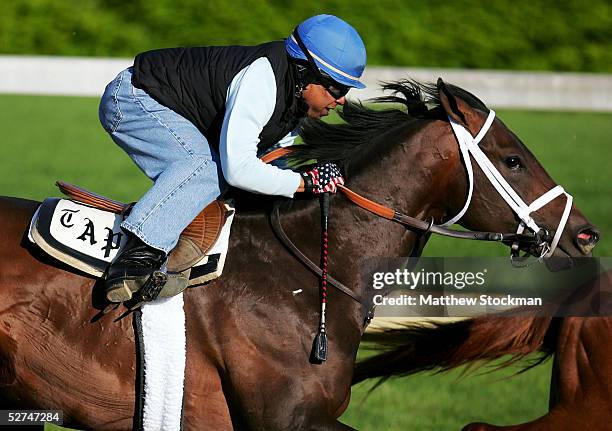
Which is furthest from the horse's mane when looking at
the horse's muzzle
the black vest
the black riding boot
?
the black riding boot

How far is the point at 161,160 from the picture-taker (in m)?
3.98

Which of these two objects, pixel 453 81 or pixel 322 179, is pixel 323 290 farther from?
pixel 453 81

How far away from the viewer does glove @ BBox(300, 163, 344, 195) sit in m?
3.91

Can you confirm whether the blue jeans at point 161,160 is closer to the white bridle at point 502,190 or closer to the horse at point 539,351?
the white bridle at point 502,190

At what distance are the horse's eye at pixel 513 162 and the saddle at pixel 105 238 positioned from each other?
1.09m

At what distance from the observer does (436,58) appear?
773 inches

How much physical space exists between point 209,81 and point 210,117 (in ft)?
0.47

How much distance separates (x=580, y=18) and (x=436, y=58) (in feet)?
10.0

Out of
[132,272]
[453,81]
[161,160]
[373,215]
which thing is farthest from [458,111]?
[453,81]

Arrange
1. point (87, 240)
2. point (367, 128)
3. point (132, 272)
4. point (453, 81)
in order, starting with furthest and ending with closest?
point (453, 81), point (367, 128), point (87, 240), point (132, 272)

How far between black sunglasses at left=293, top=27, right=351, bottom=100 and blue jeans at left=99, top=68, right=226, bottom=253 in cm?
50

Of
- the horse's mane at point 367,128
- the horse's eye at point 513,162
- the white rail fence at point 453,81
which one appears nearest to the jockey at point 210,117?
the horse's mane at point 367,128

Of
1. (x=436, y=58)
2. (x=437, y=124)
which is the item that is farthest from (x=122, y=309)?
(x=436, y=58)

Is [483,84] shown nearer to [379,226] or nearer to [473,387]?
[473,387]
